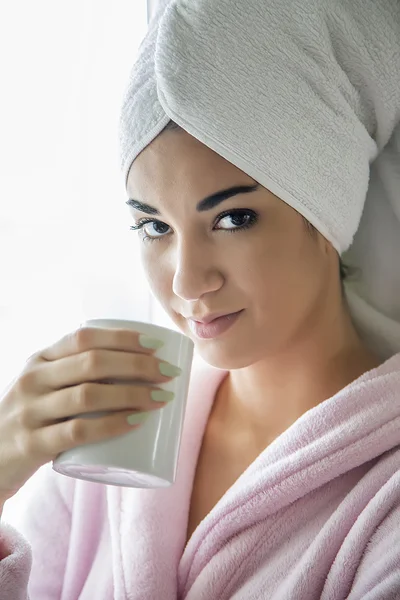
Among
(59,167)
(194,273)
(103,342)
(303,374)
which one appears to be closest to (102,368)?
(103,342)

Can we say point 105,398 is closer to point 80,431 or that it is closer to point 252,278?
point 80,431

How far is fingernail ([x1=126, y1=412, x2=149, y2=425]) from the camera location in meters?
0.78

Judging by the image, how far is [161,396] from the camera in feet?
2.58

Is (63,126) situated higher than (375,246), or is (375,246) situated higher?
(63,126)

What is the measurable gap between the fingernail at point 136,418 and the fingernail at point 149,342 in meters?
0.07

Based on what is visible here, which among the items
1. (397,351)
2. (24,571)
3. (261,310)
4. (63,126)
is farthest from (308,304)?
(63,126)

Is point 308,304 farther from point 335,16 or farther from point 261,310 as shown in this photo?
point 335,16

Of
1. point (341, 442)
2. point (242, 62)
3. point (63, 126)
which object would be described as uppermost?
point (63, 126)

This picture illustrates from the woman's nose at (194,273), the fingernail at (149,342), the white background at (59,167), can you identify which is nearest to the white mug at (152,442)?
the fingernail at (149,342)

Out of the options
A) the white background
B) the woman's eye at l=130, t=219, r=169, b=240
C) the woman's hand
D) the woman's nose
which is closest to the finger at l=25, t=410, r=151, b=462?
the woman's hand

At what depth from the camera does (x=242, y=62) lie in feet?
3.02

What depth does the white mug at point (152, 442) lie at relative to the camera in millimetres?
775

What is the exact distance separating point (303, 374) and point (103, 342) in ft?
1.35

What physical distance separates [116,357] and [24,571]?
0.38 metres
